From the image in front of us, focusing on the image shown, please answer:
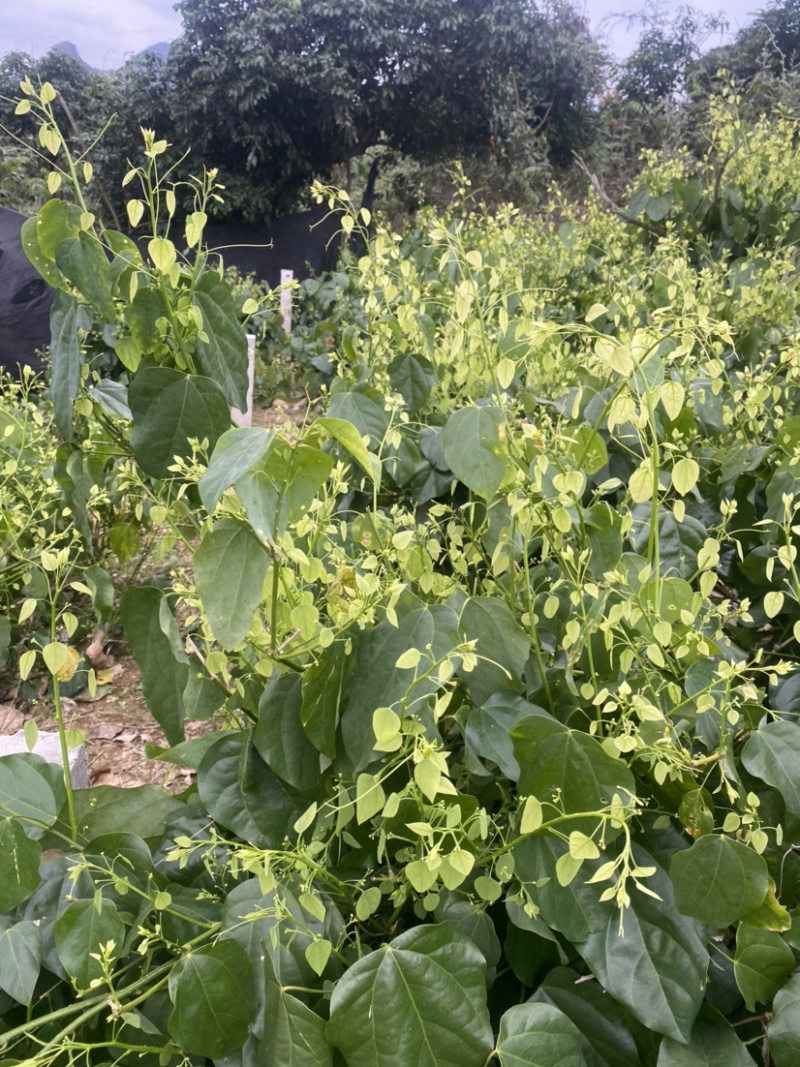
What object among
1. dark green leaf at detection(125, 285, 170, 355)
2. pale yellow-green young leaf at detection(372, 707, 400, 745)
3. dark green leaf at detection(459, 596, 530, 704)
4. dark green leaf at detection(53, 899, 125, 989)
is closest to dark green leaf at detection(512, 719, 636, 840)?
dark green leaf at detection(459, 596, 530, 704)

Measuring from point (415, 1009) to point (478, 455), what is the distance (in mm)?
581

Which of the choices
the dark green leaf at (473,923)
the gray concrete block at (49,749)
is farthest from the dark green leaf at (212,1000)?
the gray concrete block at (49,749)

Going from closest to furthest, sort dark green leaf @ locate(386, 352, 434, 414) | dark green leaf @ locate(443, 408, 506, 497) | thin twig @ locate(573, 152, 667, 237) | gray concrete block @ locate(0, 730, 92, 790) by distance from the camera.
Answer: dark green leaf @ locate(443, 408, 506, 497), dark green leaf @ locate(386, 352, 434, 414), gray concrete block @ locate(0, 730, 92, 790), thin twig @ locate(573, 152, 667, 237)

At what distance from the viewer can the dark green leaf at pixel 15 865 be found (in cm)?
79

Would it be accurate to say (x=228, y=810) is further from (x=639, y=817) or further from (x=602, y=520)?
(x=602, y=520)

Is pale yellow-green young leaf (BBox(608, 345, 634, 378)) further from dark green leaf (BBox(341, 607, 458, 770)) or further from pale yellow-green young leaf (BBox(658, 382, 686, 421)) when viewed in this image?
dark green leaf (BBox(341, 607, 458, 770))

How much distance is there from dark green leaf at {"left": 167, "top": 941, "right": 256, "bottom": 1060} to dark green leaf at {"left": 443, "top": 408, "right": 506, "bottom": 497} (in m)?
0.56

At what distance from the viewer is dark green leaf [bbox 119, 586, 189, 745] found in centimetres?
103

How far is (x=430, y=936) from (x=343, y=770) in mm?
183

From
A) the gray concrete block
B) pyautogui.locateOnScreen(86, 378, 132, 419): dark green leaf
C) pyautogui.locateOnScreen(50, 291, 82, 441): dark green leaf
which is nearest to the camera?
pyautogui.locateOnScreen(50, 291, 82, 441): dark green leaf

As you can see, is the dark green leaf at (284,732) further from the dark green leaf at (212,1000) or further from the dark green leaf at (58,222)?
the dark green leaf at (58,222)

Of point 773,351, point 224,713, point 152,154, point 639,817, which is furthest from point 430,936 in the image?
point 773,351

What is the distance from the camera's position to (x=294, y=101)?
9.98 metres

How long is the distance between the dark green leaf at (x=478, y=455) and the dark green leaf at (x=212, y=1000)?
564 millimetres
